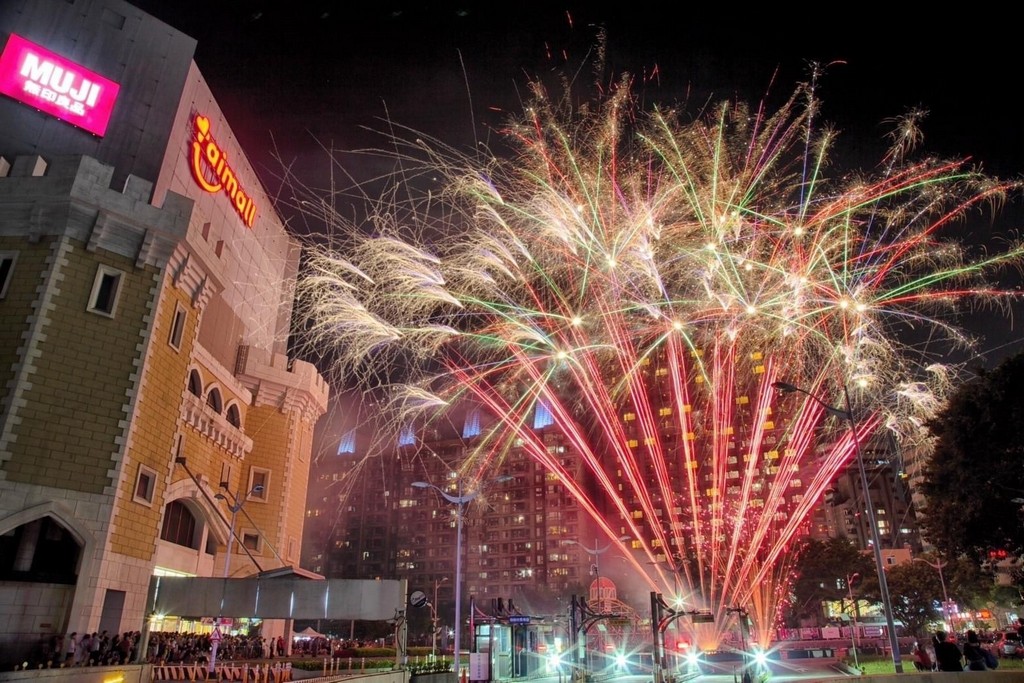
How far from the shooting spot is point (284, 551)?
156 feet

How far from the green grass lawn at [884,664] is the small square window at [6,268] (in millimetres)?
33782

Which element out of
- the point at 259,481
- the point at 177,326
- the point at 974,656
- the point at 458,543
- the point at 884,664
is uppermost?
the point at 177,326

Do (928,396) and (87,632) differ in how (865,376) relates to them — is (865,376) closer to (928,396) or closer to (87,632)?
(928,396)

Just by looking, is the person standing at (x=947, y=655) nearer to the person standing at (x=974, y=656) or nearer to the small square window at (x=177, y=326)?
the person standing at (x=974, y=656)

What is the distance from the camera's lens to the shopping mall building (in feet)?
87.7

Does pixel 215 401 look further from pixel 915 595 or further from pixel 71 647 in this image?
pixel 915 595

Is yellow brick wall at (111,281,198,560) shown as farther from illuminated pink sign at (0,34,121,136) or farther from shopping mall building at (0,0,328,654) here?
illuminated pink sign at (0,34,121,136)

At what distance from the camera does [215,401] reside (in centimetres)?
4284

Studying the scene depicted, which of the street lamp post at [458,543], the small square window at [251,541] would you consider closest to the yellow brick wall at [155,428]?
the street lamp post at [458,543]

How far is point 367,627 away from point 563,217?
331 ft

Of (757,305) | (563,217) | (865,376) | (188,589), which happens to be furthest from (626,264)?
(188,589)

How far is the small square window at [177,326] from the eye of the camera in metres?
33.3

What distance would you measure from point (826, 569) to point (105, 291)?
80274mm

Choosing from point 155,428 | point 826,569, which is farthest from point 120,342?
point 826,569
